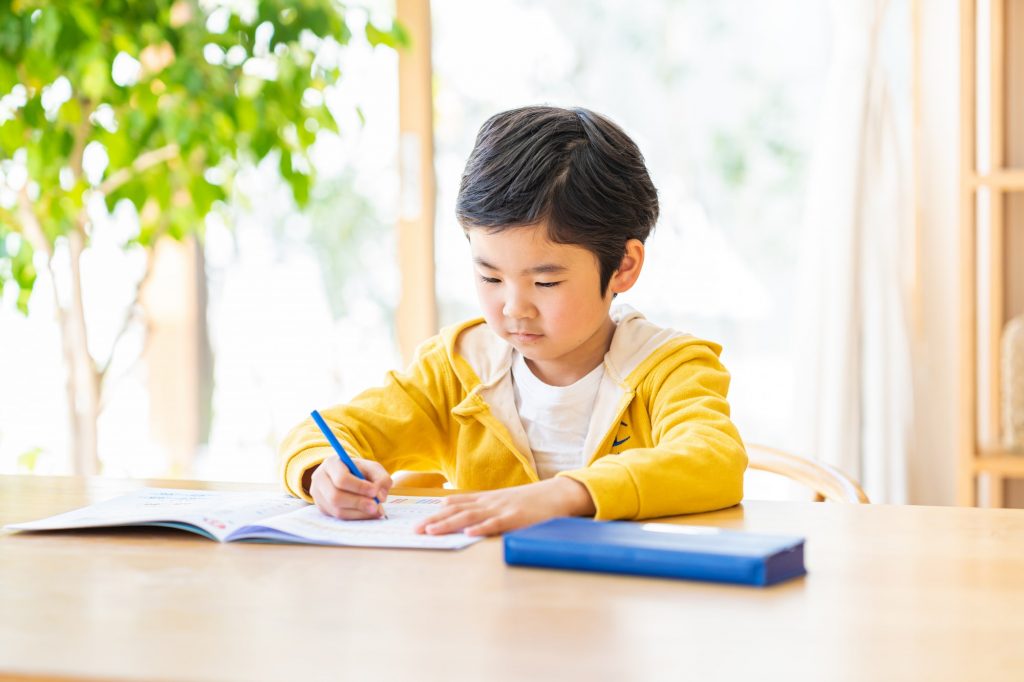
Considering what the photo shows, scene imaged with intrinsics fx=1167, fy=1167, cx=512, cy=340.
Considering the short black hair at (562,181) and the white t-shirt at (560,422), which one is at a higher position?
the short black hair at (562,181)

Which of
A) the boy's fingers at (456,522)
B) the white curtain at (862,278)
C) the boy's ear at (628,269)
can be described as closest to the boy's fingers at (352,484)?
the boy's fingers at (456,522)

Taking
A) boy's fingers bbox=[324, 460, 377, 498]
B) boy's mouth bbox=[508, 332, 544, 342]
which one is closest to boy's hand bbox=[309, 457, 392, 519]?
boy's fingers bbox=[324, 460, 377, 498]

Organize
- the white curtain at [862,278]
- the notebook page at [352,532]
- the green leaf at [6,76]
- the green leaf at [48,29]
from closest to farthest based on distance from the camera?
1. the notebook page at [352,532]
2. the green leaf at [48,29]
3. the green leaf at [6,76]
4. the white curtain at [862,278]

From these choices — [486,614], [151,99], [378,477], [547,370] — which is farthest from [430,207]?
[486,614]

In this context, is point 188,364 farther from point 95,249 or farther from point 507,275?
point 507,275

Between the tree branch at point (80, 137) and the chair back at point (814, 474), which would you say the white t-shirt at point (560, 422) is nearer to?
the chair back at point (814, 474)

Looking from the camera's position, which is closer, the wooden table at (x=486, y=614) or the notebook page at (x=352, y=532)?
the wooden table at (x=486, y=614)

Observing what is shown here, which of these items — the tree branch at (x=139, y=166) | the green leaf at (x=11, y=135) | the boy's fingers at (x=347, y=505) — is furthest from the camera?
the tree branch at (x=139, y=166)

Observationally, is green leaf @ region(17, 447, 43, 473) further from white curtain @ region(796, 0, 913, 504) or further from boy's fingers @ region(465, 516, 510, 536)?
boy's fingers @ region(465, 516, 510, 536)

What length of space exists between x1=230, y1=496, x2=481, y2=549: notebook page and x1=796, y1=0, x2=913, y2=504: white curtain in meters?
1.65

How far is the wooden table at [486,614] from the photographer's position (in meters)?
0.68

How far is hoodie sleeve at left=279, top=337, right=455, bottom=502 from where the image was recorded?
1.36m

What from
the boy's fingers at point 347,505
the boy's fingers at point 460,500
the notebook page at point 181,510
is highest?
the boy's fingers at point 460,500

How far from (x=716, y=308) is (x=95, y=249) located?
5.46 feet
